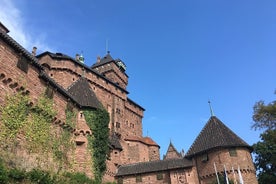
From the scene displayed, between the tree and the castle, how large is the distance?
3.63 meters

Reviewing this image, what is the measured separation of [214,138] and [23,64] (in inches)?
806

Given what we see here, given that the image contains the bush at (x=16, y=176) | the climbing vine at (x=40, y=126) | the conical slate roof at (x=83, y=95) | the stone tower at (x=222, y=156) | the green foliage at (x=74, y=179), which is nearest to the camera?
the bush at (x=16, y=176)

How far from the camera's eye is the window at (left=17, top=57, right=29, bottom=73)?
19.0 metres

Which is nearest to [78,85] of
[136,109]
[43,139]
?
[43,139]

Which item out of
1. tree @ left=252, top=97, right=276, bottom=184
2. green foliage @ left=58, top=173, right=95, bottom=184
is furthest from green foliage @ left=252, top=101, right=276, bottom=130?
green foliage @ left=58, top=173, right=95, bottom=184

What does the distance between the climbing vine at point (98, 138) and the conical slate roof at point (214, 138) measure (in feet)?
34.7

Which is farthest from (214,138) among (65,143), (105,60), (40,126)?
(105,60)

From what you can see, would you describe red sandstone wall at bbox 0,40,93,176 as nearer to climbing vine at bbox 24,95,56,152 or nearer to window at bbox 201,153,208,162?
climbing vine at bbox 24,95,56,152

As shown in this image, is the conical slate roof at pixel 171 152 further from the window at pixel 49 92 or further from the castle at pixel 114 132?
the window at pixel 49 92

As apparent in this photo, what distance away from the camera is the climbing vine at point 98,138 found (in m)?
23.9

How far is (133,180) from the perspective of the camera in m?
32.1

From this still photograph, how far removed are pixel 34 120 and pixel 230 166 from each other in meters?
18.9

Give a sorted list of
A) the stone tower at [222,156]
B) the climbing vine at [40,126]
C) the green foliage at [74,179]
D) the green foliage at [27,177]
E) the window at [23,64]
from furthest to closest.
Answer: the stone tower at [222,156] → the green foliage at [74,179] → the window at [23,64] → the climbing vine at [40,126] → the green foliage at [27,177]

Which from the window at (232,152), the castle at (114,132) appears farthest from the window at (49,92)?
the window at (232,152)
